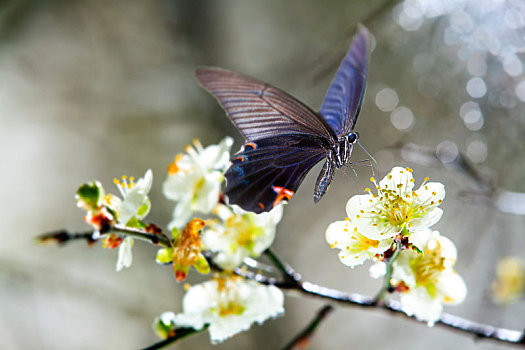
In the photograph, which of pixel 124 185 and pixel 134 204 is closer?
pixel 134 204

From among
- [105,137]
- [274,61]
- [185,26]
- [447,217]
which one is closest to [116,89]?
[105,137]

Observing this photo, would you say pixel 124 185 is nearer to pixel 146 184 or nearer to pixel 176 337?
pixel 146 184

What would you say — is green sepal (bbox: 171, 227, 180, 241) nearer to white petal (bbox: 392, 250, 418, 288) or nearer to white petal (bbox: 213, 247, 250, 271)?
white petal (bbox: 213, 247, 250, 271)

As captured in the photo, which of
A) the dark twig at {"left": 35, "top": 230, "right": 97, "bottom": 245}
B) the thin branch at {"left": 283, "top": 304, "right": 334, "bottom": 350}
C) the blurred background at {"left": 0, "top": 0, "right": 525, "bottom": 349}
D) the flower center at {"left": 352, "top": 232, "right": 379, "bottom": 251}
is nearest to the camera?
the dark twig at {"left": 35, "top": 230, "right": 97, "bottom": 245}

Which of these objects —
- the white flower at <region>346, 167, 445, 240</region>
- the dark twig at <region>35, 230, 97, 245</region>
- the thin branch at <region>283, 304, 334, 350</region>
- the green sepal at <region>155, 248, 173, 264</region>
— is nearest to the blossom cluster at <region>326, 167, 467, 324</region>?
the white flower at <region>346, 167, 445, 240</region>

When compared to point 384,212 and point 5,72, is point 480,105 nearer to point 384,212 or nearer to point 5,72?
point 384,212

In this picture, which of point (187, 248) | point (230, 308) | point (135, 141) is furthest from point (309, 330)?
point (135, 141)
